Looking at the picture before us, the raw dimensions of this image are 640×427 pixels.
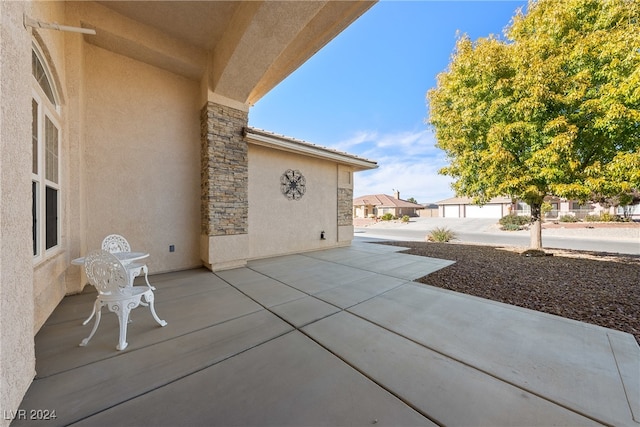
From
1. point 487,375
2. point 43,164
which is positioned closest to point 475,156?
point 487,375

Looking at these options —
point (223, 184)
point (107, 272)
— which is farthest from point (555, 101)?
point (107, 272)

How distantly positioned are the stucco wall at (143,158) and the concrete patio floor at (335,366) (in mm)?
1817

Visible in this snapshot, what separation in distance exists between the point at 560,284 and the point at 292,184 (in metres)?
6.86

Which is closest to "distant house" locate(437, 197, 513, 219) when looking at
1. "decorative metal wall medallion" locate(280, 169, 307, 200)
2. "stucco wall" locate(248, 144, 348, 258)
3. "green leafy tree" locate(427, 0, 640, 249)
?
"green leafy tree" locate(427, 0, 640, 249)

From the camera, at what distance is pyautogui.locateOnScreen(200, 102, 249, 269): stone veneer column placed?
209 inches

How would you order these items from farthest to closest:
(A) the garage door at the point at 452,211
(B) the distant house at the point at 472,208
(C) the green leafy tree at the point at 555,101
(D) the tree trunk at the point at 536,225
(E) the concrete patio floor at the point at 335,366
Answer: (A) the garage door at the point at 452,211 → (B) the distant house at the point at 472,208 → (D) the tree trunk at the point at 536,225 → (C) the green leafy tree at the point at 555,101 → (E) the concrete patio floor at the point at 335,366

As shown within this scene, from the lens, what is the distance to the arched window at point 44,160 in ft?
9.50

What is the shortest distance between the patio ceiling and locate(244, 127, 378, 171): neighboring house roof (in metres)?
1.08

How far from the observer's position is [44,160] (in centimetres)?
318

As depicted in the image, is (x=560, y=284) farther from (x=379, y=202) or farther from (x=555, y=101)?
(x=379, y=202)

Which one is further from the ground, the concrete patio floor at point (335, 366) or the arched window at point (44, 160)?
the arched window at point (44, 160)

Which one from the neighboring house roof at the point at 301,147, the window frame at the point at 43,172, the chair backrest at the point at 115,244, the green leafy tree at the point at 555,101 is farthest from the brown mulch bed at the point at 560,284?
the window frame at the point at 43,172

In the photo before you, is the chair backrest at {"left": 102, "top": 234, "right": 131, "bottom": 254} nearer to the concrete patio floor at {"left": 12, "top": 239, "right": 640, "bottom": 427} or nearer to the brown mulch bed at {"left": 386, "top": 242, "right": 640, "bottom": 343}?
the concrete patio floor at {"left": 12, "top": 239, "right": 640, "bottom": 427}

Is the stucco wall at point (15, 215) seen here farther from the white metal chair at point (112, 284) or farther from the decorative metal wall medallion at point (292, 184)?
the decorative metal wall medallion at point (292, 184)
